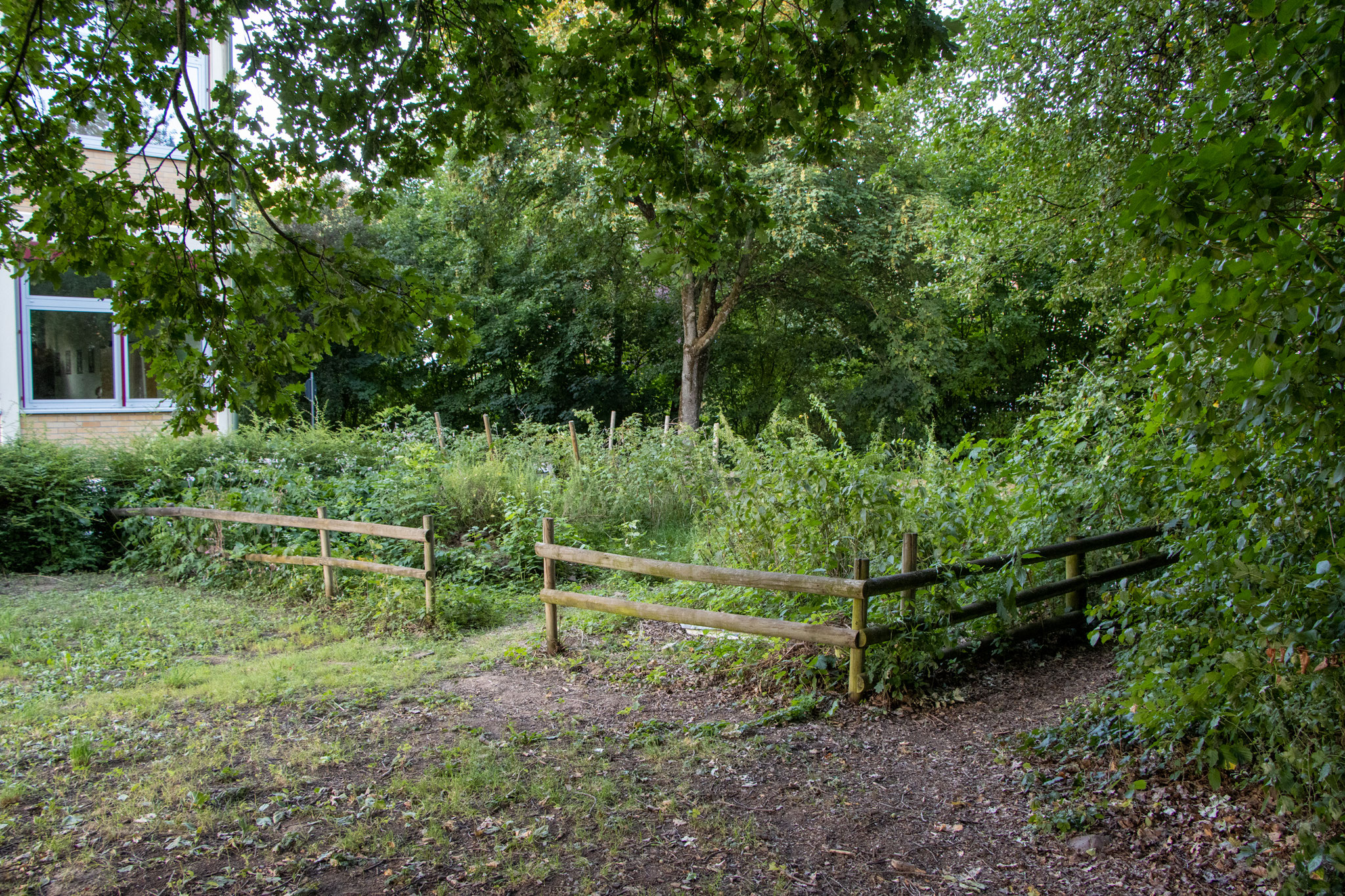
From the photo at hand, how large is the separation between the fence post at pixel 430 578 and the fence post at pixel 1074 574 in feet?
18.5

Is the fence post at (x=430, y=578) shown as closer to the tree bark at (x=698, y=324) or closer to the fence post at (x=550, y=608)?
the fence post at (x=550, y=608)

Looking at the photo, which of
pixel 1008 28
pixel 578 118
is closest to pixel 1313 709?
pixel 578 118

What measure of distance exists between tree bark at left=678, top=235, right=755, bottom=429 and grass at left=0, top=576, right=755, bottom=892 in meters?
15.7

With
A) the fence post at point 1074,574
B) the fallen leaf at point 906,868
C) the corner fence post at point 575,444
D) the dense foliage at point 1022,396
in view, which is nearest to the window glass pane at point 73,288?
the dense foliage at point 1022,396

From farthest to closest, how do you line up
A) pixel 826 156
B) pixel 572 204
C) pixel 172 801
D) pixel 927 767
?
pixel 572 204
pixel 826 156
pixel 927 767
pixel 172 801

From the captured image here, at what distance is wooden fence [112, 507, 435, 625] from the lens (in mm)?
7914

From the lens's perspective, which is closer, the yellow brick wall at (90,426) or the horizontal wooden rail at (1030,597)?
the horizontal wooden rail at (1030,597)

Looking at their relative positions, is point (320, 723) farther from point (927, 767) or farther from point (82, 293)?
point (82, 293)

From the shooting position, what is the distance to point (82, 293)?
46.6ft

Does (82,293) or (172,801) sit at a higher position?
(82,293)

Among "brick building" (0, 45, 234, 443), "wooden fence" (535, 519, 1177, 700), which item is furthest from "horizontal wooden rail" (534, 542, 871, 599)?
"brick building" (0, 45, 234, 443)

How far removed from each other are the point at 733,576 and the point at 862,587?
3.07 ft

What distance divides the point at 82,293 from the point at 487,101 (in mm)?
12460

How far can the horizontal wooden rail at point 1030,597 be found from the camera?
17.9 ft
